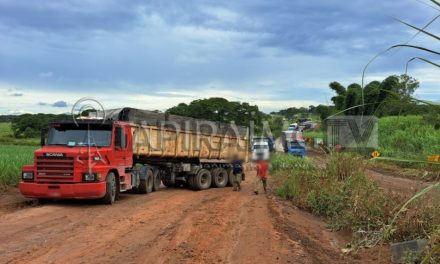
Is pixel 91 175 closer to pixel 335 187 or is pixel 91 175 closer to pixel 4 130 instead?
pixel 335 187

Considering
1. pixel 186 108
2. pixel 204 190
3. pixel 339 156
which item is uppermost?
pixel 186 108

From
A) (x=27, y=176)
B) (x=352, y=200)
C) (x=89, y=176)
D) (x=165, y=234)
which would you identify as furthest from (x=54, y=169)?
(x=352, y=200)

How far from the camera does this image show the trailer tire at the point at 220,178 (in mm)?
22983

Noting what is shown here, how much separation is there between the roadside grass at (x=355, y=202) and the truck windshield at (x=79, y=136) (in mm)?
6151

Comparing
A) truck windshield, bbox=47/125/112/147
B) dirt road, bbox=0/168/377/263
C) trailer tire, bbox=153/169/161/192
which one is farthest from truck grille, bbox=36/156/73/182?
trailer tire, bbox=153/169/161/192

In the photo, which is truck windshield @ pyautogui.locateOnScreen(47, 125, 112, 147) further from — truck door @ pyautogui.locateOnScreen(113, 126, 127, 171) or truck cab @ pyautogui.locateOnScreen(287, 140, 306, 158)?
truck cab @ pyautogui.locateOnScreen(287, 140, 306, 158)

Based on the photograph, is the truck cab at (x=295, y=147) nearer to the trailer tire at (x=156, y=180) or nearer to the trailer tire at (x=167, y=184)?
the trailer tire at (x=167, y=184)

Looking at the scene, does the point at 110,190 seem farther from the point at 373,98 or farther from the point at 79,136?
the point at 373,98

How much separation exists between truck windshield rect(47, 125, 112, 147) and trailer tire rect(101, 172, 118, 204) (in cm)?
102

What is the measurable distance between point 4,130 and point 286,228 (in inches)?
2634

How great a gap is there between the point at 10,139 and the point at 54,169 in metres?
50.3

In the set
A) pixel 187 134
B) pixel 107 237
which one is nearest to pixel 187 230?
pixel 107 237

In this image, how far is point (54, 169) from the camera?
46.8 feet

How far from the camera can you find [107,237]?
9797mm
